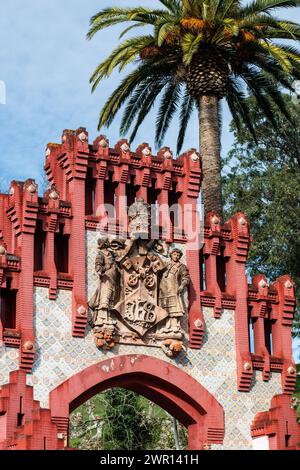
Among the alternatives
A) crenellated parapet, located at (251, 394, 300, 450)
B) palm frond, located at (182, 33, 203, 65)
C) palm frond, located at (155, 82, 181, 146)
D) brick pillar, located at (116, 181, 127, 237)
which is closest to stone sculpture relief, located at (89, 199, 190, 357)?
brick pillar, located at (116, 181, 127, 237)

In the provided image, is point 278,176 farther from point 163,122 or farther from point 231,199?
point 163,122

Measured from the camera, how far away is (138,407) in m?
41.1

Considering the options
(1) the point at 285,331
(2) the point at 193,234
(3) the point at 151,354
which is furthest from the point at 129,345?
(1) the point at 285,331

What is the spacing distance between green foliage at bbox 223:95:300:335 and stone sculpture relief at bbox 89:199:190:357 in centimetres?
1489

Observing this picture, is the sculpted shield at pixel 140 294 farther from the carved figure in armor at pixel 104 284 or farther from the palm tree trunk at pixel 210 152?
the palm tree trunk at pixel 210 152

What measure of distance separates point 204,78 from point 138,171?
19.0 feet

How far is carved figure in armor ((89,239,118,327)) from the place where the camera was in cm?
2600

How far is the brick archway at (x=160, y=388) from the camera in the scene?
25578 millimetres

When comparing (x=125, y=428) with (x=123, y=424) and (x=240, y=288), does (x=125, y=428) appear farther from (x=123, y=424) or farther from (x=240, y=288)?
(x=240, y=288)

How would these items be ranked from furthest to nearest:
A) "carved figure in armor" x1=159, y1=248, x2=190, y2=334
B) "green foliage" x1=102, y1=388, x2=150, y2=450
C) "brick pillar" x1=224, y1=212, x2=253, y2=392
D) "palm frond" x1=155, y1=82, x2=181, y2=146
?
"green foliage" x1=102, y1=388, x2=150, y2=450 → "palm frond" x1=155, y1=82, x2=181, y2=146 → "brick pillar" x1=224, y1=212, x2=253, y2=392 → "carved figure in armor" x1=159, y1=248, x2=190, y2=334

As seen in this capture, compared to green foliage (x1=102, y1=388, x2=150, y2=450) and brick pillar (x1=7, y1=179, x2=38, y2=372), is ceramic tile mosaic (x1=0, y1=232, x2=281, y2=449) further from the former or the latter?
green foliage (x1=102, y1=388, x2=150, y2=450)

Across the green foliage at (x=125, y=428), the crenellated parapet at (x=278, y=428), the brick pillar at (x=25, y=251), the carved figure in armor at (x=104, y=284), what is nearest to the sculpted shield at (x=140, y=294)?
the carved figure in armor at (x=104, y=284)
